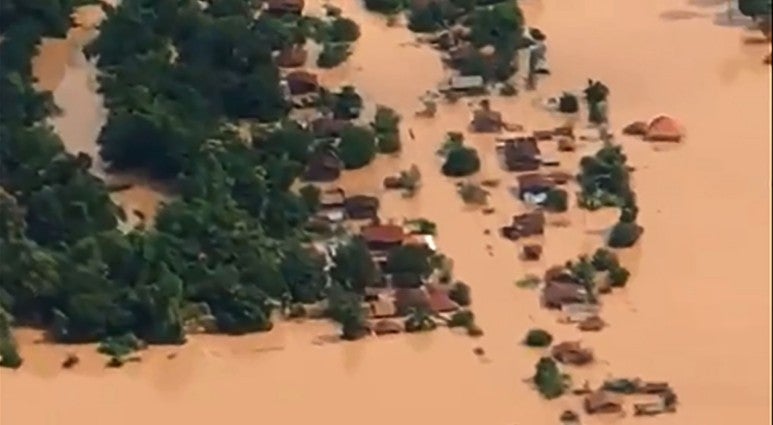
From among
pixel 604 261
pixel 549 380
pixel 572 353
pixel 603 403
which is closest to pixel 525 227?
pixel 604 261

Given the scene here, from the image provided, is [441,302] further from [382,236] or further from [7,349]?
[7,349]

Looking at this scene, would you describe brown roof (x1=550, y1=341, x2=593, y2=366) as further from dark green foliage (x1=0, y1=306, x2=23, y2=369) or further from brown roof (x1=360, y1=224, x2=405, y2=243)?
dark green foliage (x1=0, y1=306, x2=23, y2=369)

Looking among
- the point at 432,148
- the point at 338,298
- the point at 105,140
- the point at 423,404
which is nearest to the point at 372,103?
the point at 432,148

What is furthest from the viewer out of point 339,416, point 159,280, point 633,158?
point 633,158

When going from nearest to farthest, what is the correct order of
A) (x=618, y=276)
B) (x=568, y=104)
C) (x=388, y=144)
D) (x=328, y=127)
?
(x=618, y=276)
(x=388, y=144)
(x=328, y=127)
(x=568, y=104)

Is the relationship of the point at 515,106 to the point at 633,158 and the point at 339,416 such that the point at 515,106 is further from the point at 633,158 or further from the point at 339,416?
the point at 339,416
